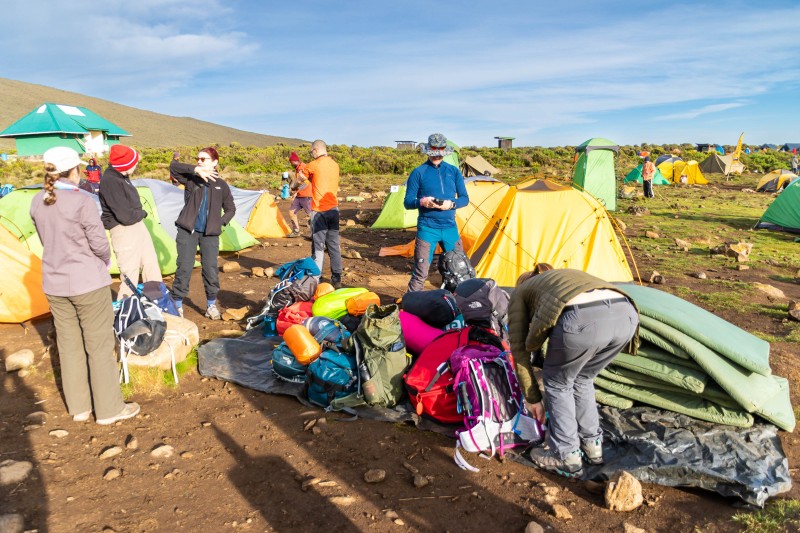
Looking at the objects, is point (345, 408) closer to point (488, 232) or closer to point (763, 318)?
point (488, 232)

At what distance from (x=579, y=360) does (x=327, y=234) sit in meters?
4.69

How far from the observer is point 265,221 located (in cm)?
1181

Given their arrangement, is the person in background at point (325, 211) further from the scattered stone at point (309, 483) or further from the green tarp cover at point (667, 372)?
the green tarp cover at point (667, 372)

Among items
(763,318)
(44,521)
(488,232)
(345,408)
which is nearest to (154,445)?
(44,521)

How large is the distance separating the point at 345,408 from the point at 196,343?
76.2 inches

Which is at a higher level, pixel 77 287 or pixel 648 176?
pixel 648 176

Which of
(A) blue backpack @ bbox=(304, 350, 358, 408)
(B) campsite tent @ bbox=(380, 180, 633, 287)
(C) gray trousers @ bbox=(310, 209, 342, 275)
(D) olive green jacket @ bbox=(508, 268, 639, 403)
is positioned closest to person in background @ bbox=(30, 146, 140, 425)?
(A) blue backpack @ bbox=(304, 350, 358, 408)

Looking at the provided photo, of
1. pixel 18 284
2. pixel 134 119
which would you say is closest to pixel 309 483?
pixel 18 284

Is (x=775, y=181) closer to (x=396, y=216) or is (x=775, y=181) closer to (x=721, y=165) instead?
(x=721, y=165)

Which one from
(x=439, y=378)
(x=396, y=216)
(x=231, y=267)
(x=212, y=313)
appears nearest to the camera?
(x=439, y=378)

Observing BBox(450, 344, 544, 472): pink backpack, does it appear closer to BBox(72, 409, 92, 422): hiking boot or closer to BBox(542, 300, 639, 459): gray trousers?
BBox(542, 300, 639, 459): gray trousers

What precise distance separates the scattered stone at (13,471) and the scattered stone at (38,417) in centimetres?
58

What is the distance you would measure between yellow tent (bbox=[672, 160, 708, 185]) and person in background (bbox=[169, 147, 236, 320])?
2584 centimetres

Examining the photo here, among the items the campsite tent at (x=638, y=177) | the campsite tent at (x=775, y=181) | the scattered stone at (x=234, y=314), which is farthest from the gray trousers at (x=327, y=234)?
the campsite tent at (x=775, y=181)
